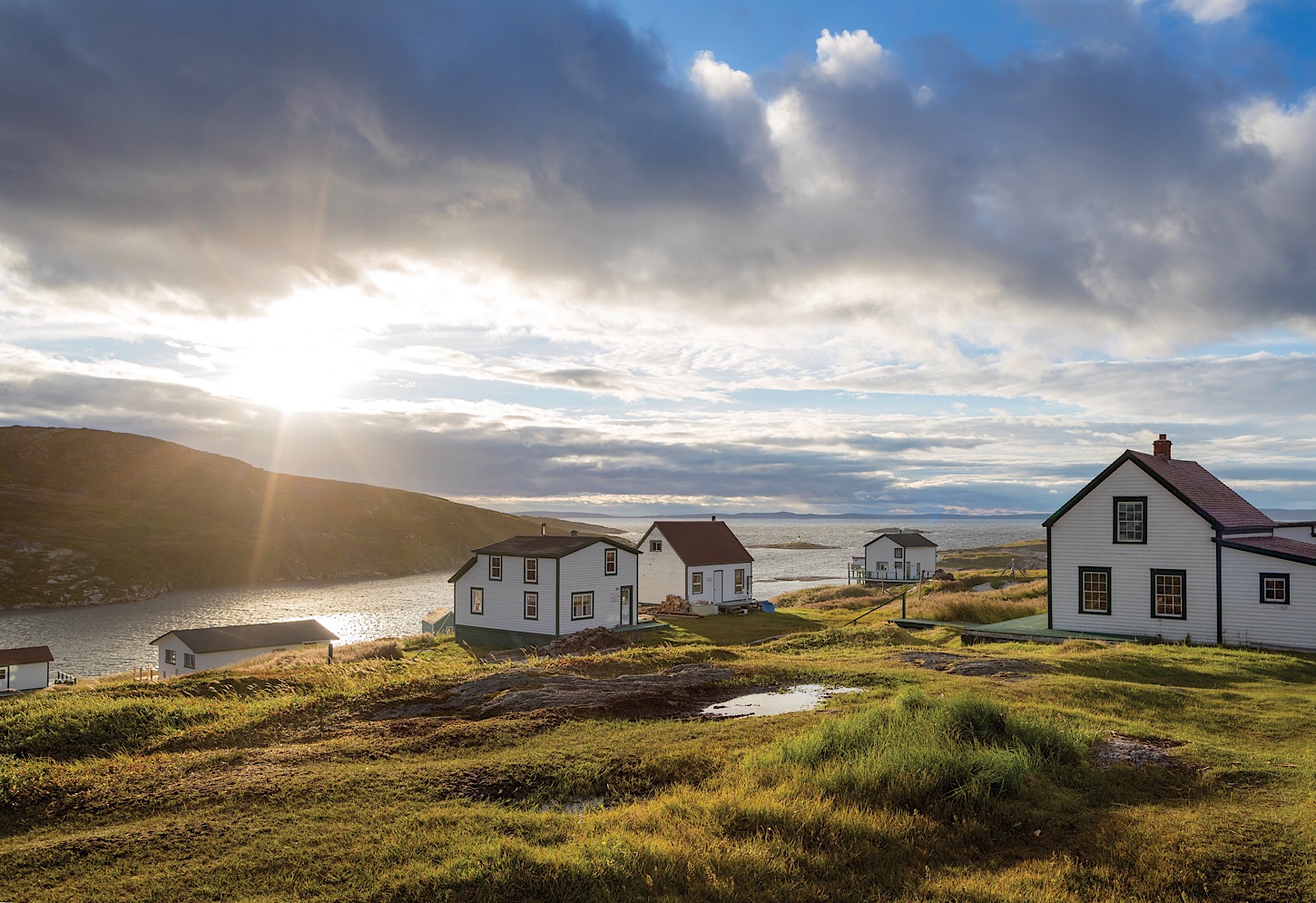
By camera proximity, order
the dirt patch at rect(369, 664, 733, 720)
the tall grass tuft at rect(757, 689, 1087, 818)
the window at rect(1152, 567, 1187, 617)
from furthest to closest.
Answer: the window at rect(1152, 567, 1187, 617)
the dirt patch at rect(369, 664, 733, 720)
the tall grass tuft at rect(757, 689, 1087, 818)

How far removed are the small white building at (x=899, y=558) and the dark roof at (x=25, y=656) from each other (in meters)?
68.6

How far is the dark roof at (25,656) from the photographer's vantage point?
52.1 meters

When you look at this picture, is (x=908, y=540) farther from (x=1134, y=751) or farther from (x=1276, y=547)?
(x=1134, y=751)

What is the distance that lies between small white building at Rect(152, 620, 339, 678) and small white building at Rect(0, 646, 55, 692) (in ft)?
24.1

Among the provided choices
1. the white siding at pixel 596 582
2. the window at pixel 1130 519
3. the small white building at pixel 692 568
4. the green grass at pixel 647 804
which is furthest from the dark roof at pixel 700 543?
the green grass at pixel 647 804

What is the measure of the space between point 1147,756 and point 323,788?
1101 centimetres

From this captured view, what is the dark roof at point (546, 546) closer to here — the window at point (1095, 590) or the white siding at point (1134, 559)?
the white siding at point (1134, 559)

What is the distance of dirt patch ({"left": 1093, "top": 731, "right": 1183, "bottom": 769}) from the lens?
35.7 feet

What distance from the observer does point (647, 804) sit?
891 centimetres

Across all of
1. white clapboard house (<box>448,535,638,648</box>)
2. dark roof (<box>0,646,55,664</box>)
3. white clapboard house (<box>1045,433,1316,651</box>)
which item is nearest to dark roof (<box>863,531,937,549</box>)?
white clapboard house (<box>448,535,638,648</box>)

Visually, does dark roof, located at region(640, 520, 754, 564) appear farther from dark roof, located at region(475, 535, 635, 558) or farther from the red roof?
the red roof

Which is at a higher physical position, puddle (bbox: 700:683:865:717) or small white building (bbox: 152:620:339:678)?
puddle (bbox: 700:683:865:717)

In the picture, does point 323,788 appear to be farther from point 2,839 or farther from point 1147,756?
point 1147,756

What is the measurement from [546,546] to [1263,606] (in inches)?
1339
